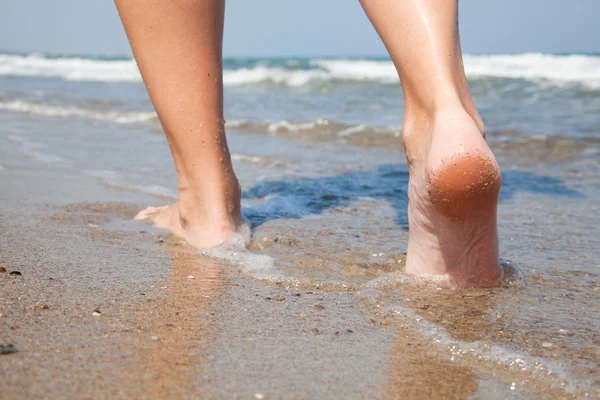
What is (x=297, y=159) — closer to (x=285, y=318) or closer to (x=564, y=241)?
(x=564, y=241)

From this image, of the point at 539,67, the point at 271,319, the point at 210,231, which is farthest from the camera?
the point at 539,67

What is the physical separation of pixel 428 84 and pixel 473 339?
48 cm

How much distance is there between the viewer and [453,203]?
47.4 inches

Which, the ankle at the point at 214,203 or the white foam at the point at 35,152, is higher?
the ankle at the point at 214,203

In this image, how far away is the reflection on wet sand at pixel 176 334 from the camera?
0.85 meters

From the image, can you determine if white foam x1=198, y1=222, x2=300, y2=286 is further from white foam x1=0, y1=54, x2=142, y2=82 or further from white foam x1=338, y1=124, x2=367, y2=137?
white foam x1=0, y1=54, x2=142, y2=82

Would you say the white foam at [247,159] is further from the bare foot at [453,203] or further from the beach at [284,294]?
the bare foot at [453,203]

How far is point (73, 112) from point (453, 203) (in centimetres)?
478

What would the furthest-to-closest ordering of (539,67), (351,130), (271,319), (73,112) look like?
(539,67) → (73,112) → (351,130) → (271,319)

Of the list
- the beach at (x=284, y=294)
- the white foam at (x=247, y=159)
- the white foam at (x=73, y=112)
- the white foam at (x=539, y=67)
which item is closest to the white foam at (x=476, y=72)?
the white foam at (x=539, y=67)

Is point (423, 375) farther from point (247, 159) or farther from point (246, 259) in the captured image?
point (247, 159)

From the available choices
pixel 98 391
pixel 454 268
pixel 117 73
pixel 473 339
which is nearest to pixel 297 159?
pixel 454 268

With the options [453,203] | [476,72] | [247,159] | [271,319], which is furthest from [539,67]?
[271,319]

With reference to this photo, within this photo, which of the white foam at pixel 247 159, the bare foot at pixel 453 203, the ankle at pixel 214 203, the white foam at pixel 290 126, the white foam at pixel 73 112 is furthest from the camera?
the white foam at pixel 73 112
